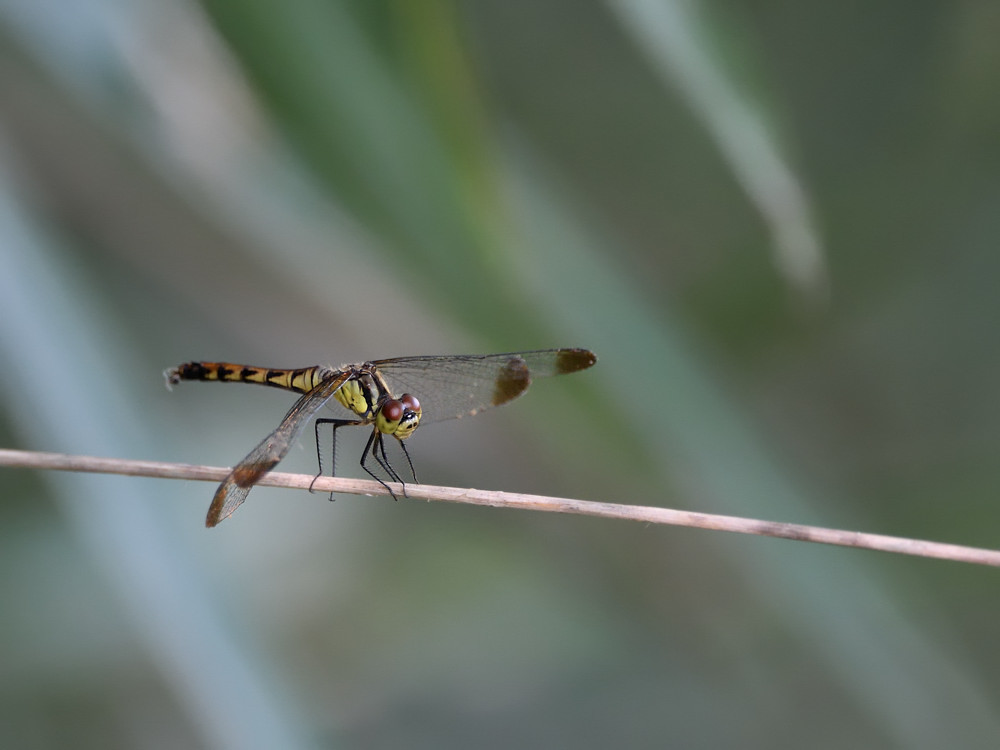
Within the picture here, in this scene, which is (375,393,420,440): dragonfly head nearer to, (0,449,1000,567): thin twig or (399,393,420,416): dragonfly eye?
(399,393,420,416): dragonfly eye

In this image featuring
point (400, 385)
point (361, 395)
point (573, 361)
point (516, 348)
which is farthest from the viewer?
point (400, 385)

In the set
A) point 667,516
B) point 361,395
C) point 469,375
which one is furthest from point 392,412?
point 667,516

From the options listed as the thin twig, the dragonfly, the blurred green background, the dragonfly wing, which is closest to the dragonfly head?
the dragonfly

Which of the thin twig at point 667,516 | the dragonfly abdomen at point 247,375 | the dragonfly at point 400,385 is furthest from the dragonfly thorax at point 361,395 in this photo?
the thin twig at point 667,516

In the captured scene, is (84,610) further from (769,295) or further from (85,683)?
(769,295)

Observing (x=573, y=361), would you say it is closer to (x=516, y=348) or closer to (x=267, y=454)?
(x=516, y=348)

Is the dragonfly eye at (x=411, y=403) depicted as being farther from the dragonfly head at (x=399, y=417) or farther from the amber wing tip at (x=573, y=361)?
the amber wing tip at (x=573, y=361)

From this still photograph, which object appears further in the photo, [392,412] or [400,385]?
[400,385]
